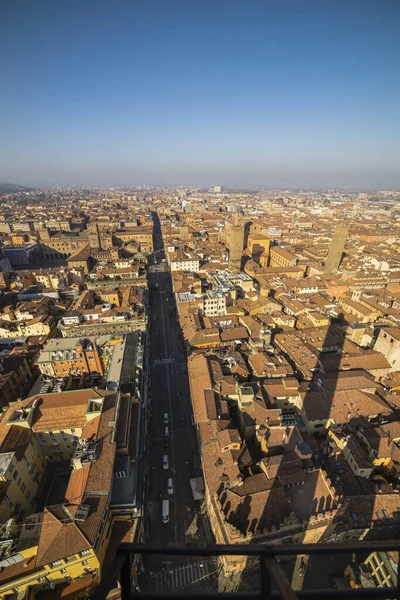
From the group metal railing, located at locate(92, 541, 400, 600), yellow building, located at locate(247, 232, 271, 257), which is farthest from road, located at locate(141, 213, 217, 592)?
yellow building, located at locate(247, 232, 271, 257)

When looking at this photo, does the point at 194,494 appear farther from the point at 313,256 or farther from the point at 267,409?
the point at 313,256

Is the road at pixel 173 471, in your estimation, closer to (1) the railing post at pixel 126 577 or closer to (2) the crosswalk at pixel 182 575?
(2) the crosswalk at pixel 182 575

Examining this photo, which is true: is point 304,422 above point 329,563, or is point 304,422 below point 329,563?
above

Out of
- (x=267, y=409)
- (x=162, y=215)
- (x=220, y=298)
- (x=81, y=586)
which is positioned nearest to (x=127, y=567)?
(x=81, y=586)

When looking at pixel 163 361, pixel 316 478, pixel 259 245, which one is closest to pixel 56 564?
pixel 316 478

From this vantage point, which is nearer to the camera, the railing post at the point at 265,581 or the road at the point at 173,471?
the railing post at the point at 265,581

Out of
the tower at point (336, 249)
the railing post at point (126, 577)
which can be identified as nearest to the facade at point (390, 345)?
the tower at point (336, 249)
